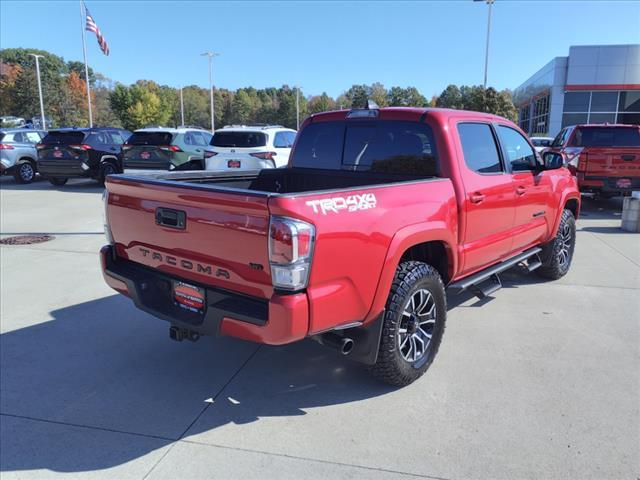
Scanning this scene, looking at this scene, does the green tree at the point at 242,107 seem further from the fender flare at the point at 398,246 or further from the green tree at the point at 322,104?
the fender flare at the point at 398,246

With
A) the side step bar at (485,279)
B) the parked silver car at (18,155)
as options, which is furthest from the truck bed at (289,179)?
the parked silver car at (18,155)

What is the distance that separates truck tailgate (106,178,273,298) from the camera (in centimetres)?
267

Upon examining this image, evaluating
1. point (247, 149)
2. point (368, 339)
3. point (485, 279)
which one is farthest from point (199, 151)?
point (368, 339)

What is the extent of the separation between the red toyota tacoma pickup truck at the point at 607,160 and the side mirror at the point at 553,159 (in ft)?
18.6

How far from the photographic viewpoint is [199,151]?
14320mm

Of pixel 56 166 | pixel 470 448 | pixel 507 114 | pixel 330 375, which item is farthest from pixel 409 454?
pixel 507 114

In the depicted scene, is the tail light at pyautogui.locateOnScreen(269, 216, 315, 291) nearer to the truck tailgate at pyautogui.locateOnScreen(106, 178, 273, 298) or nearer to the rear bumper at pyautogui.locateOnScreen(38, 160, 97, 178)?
the truck tailgate at pyautogui.locateOnScreen(106, 178, 273, 298)

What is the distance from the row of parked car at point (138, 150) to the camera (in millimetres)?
11539

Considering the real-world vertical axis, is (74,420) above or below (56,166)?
below

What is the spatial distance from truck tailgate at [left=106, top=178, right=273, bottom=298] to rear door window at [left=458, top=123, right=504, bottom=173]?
85.7 inches

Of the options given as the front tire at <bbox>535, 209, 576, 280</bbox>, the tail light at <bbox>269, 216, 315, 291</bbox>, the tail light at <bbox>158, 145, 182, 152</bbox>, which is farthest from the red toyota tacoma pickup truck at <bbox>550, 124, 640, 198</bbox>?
the tail light at <bbox>269, 216, 315, 291</bbox>

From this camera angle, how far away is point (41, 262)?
6.75 m

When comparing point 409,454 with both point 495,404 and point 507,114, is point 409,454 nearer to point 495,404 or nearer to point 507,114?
point 495,404

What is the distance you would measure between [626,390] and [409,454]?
1820 mm
